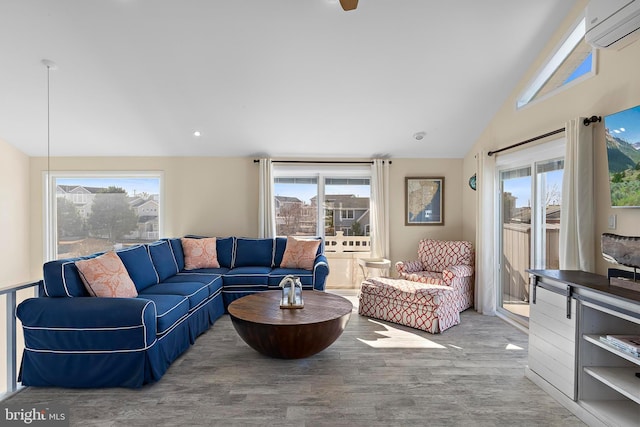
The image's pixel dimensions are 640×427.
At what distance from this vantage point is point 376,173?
17.9ft

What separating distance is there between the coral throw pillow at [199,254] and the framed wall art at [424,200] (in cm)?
313

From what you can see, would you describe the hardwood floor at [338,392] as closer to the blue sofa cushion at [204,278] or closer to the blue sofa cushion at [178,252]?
the blue sofa cushion at [204,278]

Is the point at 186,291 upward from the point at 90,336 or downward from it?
upward

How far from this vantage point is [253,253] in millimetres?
5043

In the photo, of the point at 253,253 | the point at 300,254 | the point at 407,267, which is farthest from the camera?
the point at 253,253

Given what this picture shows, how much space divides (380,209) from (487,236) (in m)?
1.65

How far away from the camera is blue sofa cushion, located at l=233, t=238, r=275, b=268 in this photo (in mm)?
5012

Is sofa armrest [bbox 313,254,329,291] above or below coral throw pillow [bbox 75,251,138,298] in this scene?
below

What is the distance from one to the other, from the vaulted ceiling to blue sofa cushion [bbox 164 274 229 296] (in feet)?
6.58

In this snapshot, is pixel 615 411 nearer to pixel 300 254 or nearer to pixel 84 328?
pixel 300 254

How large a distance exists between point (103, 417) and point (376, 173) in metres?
4.50

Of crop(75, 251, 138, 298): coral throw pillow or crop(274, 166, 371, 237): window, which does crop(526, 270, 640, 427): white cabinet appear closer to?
crop(274, 166, 371, 237): window

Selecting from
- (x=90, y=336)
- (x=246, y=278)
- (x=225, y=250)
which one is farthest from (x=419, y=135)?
(x=90, y=336)

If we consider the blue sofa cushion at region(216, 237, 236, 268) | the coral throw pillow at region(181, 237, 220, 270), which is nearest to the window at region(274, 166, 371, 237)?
the blue sofa cushion at region(216, 237, 236, 268)
